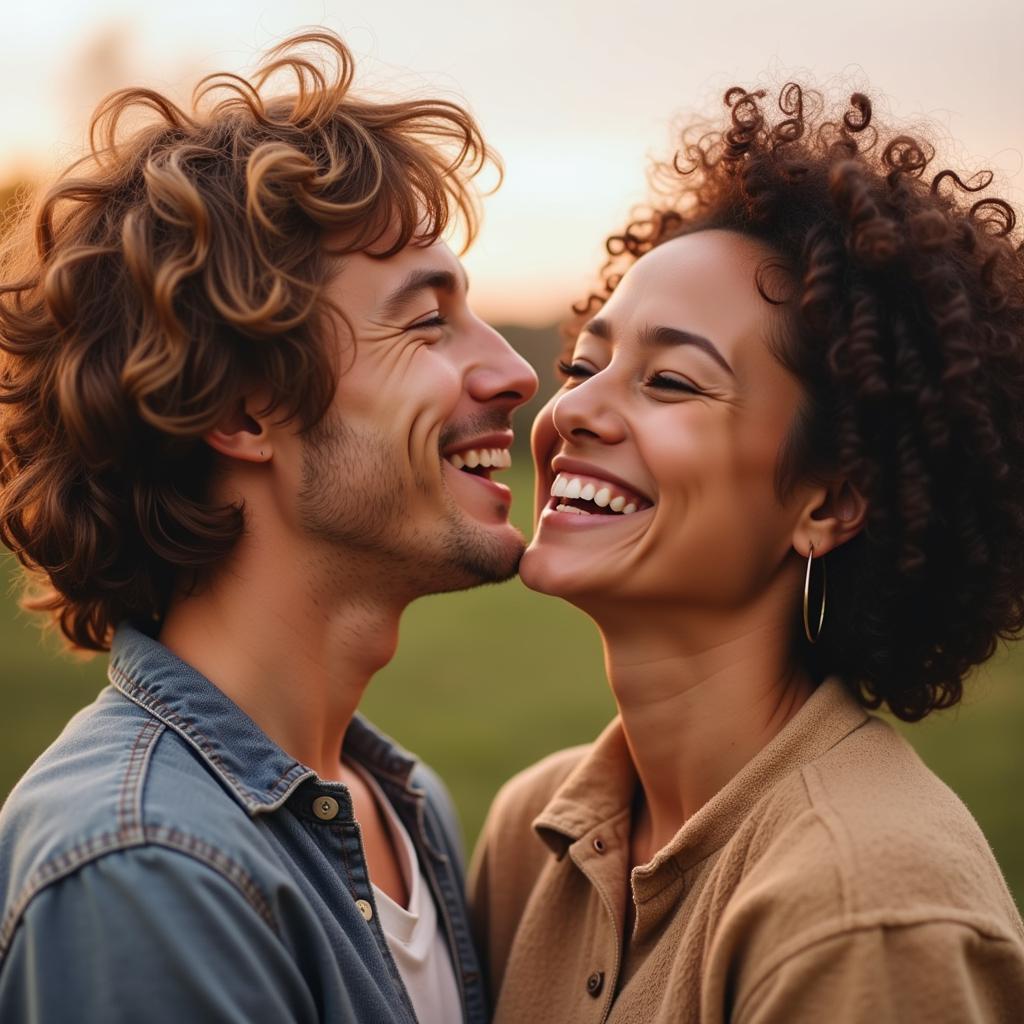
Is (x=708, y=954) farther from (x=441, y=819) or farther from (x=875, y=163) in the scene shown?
(x=875, y=163)

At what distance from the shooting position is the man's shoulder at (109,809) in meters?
2.15

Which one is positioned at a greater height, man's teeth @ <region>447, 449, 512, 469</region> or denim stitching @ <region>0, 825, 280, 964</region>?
man's teeth @ <region>447, 449, 512, 469</region>

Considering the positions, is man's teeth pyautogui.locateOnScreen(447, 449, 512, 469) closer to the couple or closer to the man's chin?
the couple

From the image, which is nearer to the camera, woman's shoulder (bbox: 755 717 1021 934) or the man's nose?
woman's shoulder (bbox: 755 717 1021 934)

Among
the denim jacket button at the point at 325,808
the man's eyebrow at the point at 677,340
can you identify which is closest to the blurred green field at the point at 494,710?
the denim jacket button at the point at 325,808

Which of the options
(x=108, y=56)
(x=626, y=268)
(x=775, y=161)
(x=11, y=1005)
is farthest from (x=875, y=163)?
(x=108, y=56)

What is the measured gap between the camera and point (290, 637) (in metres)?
2.87

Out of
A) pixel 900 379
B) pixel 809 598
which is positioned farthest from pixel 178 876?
pixel 900 379

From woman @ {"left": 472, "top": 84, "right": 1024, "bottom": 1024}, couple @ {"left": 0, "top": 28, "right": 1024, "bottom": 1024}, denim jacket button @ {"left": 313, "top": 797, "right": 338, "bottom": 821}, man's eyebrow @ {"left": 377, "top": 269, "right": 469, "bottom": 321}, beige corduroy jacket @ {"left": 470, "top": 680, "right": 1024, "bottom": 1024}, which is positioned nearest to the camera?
beige corduroy jacket @ {"left": 470, "top": 680, "right": 1024, "bottom": 1024}

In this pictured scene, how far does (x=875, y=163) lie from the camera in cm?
279

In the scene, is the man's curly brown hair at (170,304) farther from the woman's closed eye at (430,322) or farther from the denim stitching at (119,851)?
the denim stitching at (119,851)

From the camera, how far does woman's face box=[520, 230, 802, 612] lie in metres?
2.66

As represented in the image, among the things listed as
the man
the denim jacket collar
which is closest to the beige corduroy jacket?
the man

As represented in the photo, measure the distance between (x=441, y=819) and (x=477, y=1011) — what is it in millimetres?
602
